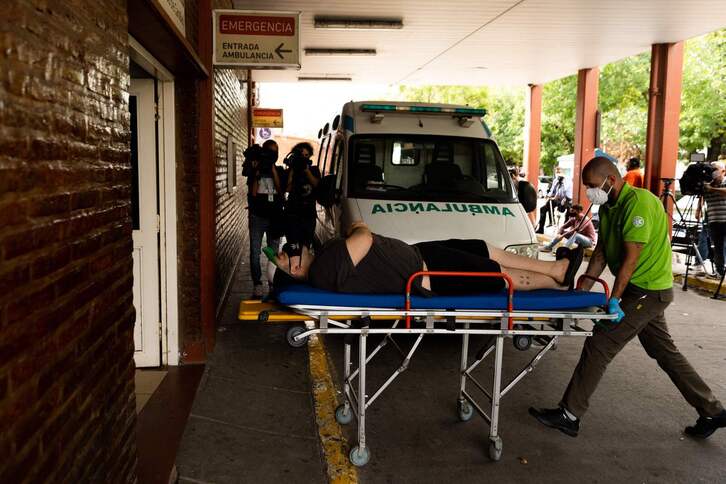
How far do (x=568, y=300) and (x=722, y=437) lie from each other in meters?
1.73

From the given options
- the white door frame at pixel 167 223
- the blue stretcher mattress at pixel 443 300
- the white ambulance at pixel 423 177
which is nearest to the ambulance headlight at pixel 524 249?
the white ambulance at pixel 423 177

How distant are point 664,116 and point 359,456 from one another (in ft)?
37.6

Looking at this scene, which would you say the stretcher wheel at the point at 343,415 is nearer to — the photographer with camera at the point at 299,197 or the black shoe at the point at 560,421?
the black shoe at the point at 560,421

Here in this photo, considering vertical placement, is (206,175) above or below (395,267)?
above

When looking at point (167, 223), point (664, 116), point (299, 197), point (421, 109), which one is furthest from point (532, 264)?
point (664, 116)

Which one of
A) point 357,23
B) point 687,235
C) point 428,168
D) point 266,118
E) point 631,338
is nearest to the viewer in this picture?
point 631,338

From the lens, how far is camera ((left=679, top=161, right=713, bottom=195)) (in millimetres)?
10000

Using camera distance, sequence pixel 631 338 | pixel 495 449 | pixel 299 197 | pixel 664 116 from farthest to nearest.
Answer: pixel 664 116
pixel 299 197
pixel 631 338
pixel 495 449

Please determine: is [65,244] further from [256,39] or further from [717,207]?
[717,207]

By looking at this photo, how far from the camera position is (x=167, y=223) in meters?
5.64

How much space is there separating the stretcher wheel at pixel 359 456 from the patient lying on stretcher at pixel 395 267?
99cm

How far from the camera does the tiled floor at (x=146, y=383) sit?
16.8 feet

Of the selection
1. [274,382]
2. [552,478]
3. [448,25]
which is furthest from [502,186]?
[448,25]

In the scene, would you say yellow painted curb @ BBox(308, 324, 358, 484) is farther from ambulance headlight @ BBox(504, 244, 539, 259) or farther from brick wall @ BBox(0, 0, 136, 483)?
ambulance headlight @ BBox(504, 244, 539, 259)
